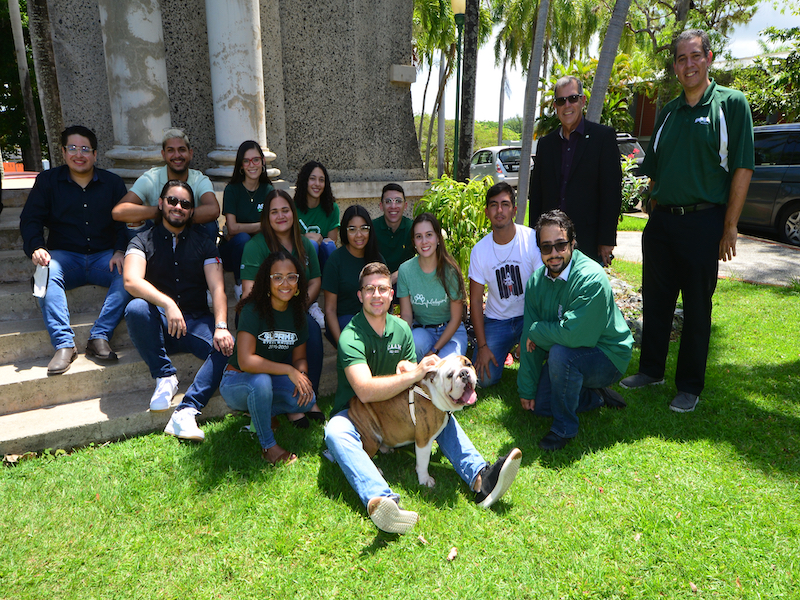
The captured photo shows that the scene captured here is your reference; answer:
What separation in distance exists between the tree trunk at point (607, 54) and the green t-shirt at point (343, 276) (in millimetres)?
3408

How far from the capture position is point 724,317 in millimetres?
6125

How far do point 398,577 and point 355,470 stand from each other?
603 millimetres

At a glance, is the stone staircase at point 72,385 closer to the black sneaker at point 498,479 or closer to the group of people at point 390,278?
the group of people at point 390,278

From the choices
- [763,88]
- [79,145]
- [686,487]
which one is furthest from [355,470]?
[763,88]

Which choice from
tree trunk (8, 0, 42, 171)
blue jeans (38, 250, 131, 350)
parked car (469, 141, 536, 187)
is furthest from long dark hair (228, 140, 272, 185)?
tree trunk (8, 0, 42, 171)

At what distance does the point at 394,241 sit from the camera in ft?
15.6

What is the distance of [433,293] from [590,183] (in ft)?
5.28

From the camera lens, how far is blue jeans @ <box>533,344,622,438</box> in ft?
11.5

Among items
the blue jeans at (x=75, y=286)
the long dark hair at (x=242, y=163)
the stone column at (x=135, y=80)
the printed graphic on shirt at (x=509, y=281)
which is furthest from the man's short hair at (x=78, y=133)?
the printed graphic on shirt at (x=509, y=281)

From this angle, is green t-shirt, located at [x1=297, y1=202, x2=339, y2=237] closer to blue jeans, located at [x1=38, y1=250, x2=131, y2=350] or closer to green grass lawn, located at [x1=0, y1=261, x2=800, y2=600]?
blue jeans, located at [x1=38, y1=250, x2=131, y2=350]

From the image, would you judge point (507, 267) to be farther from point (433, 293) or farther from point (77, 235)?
point (77, 235)

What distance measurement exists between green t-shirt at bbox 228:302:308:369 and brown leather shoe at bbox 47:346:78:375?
3.90ft

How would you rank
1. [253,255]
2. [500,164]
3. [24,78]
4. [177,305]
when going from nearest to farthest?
1. [177,305]
2. [253,255]
3. [24,78]
4. [500,164]

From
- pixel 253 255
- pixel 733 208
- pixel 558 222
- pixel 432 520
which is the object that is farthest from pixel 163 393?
pixel 733 208
